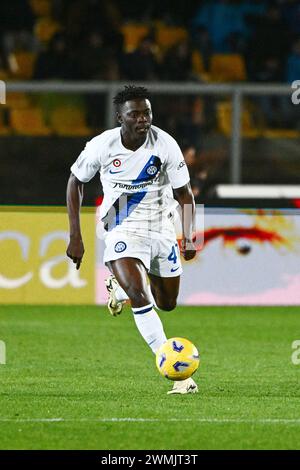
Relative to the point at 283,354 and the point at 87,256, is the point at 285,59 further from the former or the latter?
the point at 283,354

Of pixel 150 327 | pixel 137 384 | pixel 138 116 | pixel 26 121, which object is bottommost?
pixel 137 384

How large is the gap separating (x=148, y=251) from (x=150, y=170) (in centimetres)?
58

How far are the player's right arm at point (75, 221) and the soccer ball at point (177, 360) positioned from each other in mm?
919

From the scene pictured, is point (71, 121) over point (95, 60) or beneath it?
beneath

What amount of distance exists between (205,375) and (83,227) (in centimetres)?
541

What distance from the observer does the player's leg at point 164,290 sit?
921 cm

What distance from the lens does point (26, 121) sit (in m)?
14.8

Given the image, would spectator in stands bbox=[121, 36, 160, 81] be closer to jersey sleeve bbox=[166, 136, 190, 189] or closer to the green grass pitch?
the green grass pitch

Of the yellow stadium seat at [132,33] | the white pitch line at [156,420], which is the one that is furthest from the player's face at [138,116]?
the yellow stadium seat at [132,33]

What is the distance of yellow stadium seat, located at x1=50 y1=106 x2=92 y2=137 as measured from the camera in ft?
49.0

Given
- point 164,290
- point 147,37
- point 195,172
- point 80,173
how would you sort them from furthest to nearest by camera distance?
1. point 147,37
2. point 195,172
3. point 164,290
4. point 80,173

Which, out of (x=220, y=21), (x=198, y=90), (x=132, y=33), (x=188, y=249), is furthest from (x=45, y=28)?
(x=188, y=249)

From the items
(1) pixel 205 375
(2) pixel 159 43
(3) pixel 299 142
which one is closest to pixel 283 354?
(1) pixel 205 375

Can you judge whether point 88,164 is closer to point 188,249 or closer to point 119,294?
point 188,249
